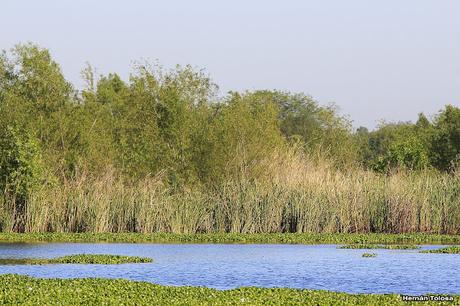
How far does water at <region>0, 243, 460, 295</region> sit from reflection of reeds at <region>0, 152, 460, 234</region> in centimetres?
474

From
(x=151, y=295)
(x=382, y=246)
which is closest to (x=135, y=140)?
(x=382, y=246)

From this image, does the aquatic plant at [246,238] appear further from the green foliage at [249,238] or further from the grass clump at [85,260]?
the grass clump at [85,260]

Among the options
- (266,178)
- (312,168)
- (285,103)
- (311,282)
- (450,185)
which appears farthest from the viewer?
(285,103)

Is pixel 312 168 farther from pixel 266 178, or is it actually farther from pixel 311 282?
pixel 311 282

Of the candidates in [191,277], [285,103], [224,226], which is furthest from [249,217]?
[285,103]

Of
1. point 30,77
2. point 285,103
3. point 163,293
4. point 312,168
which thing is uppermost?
point 285,103

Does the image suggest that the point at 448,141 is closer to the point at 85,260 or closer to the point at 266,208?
the point at 266,208

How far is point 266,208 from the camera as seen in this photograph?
42594 millimetres

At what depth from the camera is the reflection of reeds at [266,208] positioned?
138 ft

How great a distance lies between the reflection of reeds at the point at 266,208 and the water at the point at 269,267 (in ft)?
15.5

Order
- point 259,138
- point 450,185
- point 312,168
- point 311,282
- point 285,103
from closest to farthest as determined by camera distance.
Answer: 1. point 311,282
2. point 450,185
3. point 312,168
4. point 259,138
5. point 285,103

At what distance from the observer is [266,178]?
49.1 metres

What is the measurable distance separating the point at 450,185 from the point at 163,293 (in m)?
23.2

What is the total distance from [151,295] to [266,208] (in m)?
21.1
